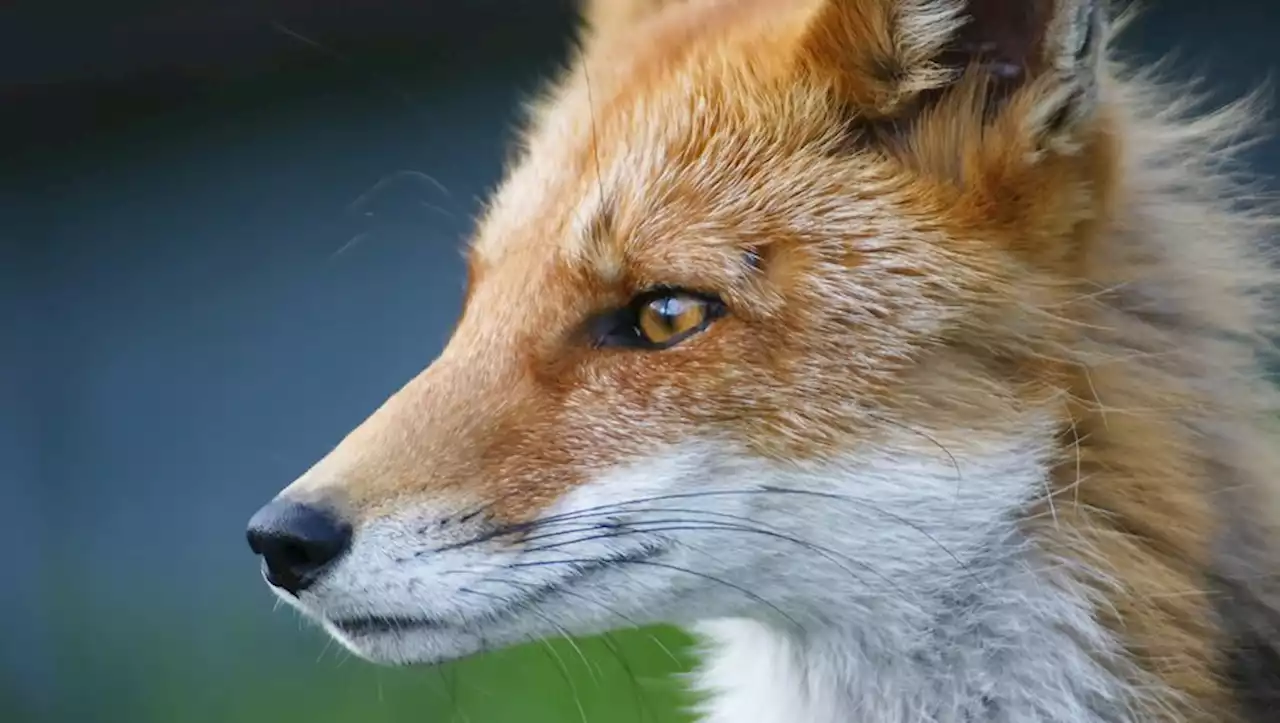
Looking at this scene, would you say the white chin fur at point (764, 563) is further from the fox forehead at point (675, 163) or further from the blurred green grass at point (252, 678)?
the blurred green grass at point (252, 678)

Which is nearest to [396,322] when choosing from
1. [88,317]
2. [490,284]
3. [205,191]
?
[205,191]

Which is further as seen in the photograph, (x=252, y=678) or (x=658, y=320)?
(x=252, y=678)

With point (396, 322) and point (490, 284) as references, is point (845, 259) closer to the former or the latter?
point (490, 284)

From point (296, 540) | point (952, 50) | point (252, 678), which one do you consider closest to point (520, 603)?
point (296, 540)

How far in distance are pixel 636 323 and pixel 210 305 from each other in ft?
6.86

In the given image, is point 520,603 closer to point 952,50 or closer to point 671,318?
point 671,318

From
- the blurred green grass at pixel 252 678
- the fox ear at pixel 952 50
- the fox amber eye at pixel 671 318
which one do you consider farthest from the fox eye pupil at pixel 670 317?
the blurred green grass at pixel 252 678

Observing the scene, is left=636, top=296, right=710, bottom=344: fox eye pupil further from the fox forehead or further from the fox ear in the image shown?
the fox ear

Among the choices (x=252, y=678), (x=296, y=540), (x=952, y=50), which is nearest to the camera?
(x=296, y=540)

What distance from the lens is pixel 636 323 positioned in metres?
1.18

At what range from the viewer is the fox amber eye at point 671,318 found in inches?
44.9

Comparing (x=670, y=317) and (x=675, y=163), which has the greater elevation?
(x=675, y=163)

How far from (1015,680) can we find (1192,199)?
1.99ft

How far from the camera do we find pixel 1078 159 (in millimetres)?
1138
